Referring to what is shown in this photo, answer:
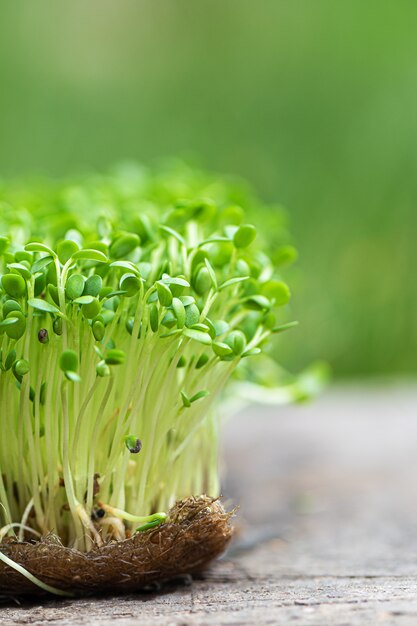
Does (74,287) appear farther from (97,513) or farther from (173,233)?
(97,513)

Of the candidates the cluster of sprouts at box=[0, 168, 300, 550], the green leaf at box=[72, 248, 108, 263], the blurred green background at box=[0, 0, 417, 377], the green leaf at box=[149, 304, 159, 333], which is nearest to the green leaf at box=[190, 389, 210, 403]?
the cluster of sprouts at box=[0, 168, 300, 550]

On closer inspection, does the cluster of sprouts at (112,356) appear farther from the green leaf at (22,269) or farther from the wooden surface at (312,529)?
the wooden surface at (312,529)

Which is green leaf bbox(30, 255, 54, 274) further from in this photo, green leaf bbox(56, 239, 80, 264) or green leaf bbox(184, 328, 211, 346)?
green leaf bbox(184, 328, 211, 346)

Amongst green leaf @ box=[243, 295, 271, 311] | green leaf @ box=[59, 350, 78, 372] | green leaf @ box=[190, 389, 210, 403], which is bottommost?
green leaf @ box=[59, 350, 78, 372]

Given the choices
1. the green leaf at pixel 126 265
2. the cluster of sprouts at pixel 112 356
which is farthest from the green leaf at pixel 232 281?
the green leaf at pixel 126 265

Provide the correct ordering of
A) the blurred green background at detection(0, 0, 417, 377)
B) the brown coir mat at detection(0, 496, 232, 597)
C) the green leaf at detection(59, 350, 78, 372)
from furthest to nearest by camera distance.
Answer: the blurred green background at detection(0, 0, 417, 377)
the brown coir mat at detection(0, 496, 232, 597)
the green leaf at detection(59, 350, 78, 372)
